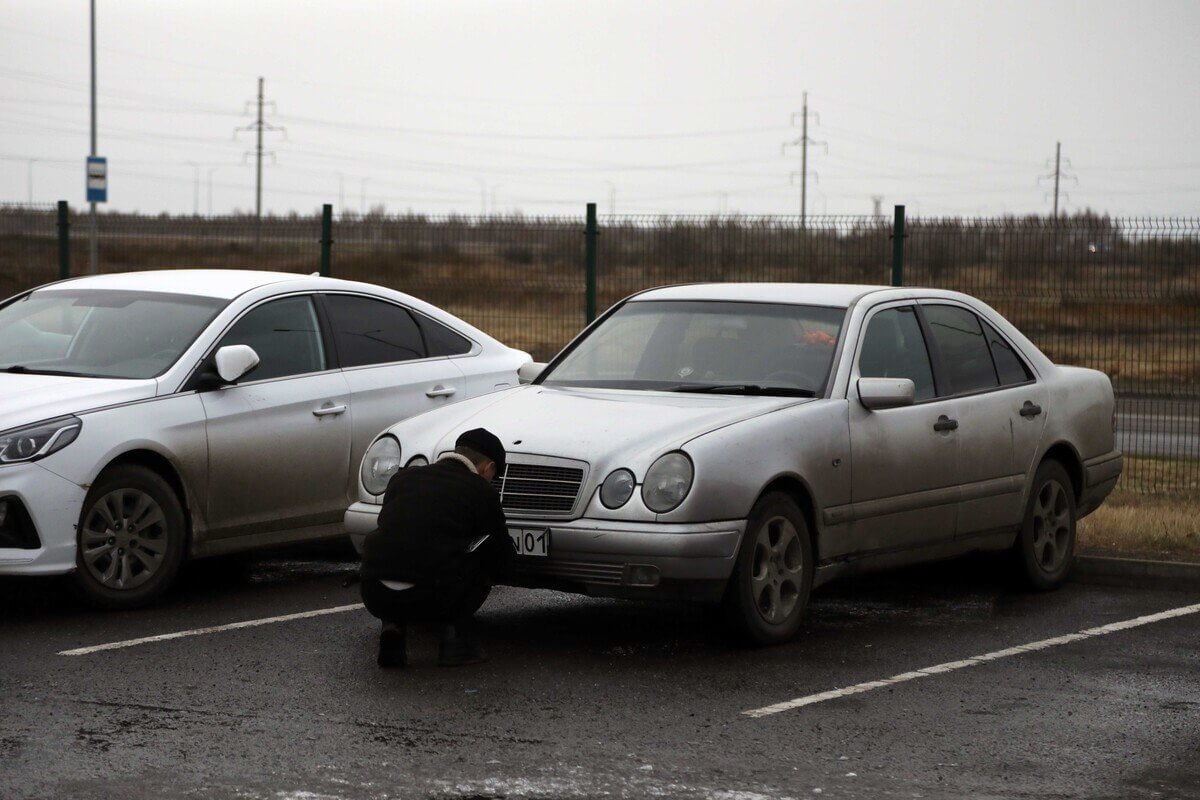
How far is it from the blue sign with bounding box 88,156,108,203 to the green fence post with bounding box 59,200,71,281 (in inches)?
332

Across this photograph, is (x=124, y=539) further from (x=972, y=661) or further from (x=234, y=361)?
(x=972, y=661)

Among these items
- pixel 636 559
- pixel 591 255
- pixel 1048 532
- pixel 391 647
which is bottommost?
pixel 391 647

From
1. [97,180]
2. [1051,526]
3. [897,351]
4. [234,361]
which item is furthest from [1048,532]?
[97,180]

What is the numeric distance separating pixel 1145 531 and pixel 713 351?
3.58m

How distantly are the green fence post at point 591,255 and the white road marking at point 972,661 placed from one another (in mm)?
7119

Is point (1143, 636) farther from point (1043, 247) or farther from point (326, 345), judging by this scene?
point (1043, 247)

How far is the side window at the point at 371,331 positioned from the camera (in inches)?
372

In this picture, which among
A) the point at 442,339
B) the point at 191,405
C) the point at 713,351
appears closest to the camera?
the point at 713,351

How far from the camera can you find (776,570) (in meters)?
7.39

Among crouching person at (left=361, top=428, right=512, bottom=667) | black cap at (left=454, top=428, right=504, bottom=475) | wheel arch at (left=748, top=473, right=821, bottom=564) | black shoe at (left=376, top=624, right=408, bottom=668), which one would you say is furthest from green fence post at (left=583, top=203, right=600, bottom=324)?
black shoe at (left=376, top=624, right=408, bottom=668)

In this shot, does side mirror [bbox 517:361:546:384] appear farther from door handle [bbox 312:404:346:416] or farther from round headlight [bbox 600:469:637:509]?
round headlight [bbox 600:469:637:509]

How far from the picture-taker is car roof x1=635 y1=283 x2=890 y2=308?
8.39m

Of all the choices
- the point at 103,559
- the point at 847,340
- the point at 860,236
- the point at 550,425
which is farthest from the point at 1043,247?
the point at 103,559

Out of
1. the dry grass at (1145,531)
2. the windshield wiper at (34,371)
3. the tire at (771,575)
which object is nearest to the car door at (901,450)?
the tire at (771,575)
